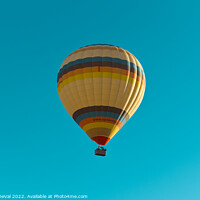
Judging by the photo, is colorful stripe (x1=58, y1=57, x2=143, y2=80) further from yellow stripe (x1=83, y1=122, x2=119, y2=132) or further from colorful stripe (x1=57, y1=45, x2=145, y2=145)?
yellow stripe (x1=83, y1=122, x2=119, y2=132)

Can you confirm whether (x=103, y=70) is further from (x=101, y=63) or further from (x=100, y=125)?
(x=100, y=125)

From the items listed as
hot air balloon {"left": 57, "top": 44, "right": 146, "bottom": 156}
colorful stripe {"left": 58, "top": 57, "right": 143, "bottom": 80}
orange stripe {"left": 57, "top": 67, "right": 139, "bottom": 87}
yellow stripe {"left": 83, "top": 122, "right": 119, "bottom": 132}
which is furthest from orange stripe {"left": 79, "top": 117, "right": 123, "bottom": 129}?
colorful stripe {"left": 58, "top": 57, "right": 143, "bottom": 80}

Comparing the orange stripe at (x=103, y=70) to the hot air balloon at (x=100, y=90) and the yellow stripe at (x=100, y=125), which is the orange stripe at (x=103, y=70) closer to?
the hot air balloon at (x=100, y=90)

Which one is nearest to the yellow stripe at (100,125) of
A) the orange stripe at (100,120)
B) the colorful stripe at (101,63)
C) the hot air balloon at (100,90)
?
the hot air balloon at (100,90)

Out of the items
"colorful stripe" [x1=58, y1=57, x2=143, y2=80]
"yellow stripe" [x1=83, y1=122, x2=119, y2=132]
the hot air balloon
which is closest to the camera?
"yellow stripe" [x1=83, y1=122, x2=119, y2=132]

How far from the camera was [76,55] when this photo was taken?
39.4 metres

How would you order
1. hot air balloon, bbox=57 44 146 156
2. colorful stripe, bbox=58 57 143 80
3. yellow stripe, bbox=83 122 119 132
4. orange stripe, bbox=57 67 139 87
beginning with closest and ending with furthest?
yellow stripe, bbox=83 122 119 132 < hot air balloon, bbox=57 44 146 156 < orange stripe, bbox=57 67 139 87 < colorful stripe, bbox=58 57 143 80

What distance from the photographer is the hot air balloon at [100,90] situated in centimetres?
3750

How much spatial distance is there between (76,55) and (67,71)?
1.56m

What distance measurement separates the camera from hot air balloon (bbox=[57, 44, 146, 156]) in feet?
123

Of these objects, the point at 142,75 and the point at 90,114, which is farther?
the point at 142,75

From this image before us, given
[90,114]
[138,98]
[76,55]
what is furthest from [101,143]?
[76,55]

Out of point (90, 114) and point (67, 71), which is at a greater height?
point (67, 71)

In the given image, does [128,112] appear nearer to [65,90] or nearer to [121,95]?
[121,95]
